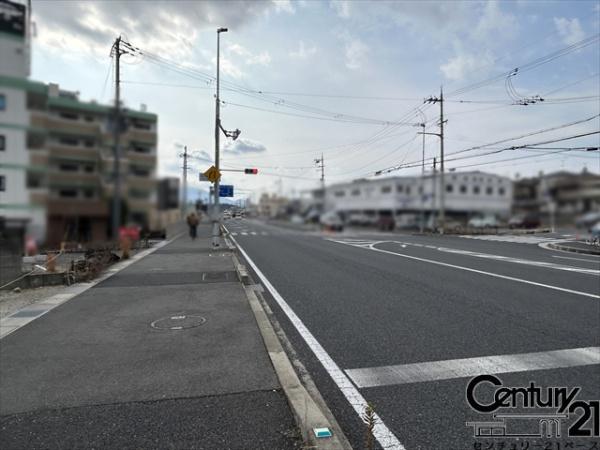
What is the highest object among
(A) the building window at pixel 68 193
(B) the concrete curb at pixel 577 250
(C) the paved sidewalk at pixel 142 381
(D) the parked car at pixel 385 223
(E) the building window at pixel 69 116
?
(E) the building window at pixel 69 116

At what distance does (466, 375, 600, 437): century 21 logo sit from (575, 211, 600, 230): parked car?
3.02 meters

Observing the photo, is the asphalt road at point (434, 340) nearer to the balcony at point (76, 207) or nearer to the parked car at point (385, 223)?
the parked car at point (385, 223)

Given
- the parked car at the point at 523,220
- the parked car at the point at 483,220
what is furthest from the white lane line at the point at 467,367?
the parked car at the point at 523,220

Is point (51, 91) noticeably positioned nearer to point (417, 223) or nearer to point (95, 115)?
point (95, 115)

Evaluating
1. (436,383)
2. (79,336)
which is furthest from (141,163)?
(79,336)

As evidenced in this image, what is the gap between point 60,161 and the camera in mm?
765

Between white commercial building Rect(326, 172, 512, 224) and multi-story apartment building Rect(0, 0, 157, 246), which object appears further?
white commercial building Rect(326, 172, 512, 224)

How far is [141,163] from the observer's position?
2.82 feet

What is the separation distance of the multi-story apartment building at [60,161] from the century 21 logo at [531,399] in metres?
4.63

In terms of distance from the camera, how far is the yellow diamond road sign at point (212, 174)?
158cm

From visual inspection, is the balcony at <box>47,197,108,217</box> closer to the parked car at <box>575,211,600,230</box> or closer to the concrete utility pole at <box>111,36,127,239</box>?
the concrete utility pole at <box>111,36,127,239</box>

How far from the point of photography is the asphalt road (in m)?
3.98

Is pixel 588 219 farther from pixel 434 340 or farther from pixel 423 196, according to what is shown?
pixel 434 340

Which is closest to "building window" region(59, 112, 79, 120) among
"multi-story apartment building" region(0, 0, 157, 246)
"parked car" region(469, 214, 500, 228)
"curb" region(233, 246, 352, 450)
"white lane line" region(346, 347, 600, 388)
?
"multi-story apartment building" region(0, 0, 157, 246)
